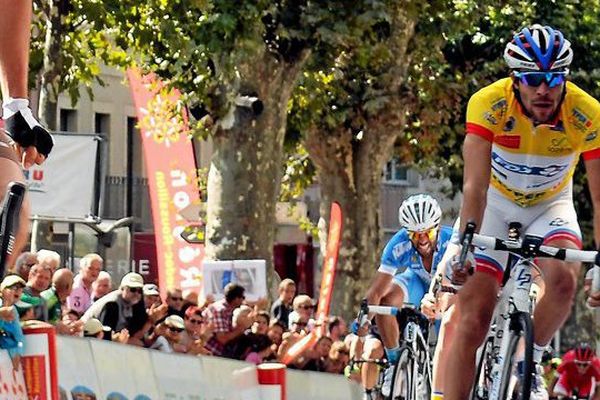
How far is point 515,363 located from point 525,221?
90 cm

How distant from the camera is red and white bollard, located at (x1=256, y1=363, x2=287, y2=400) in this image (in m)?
10.2

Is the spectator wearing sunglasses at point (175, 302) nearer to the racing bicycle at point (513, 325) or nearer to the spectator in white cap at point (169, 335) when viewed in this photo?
the spectator in white cap at point (169, 335)

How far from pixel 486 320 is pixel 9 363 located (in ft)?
→ 16.6

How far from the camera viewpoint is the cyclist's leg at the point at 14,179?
4.31 m

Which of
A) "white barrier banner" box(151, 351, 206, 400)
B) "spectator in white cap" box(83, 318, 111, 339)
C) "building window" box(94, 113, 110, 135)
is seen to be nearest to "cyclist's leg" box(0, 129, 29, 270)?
"white barrier banner" box(151, 351, 206, 400)

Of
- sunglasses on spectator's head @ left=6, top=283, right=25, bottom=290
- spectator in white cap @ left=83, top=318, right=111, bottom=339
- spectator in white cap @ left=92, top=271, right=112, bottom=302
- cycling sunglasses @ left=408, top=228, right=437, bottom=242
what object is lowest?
spectator in white cap @ left=83, top=318, right=111, bottom=339

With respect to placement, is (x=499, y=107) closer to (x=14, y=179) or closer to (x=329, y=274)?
(x=14, y=179)

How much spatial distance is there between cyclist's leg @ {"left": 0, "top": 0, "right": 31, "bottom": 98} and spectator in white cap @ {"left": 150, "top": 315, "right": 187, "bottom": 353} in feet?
34.3

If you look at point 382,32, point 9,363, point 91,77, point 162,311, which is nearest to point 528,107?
point 9,363

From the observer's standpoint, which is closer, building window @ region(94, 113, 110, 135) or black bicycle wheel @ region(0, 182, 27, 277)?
black bicycle wheel @ region(0, 182, 27, 277)

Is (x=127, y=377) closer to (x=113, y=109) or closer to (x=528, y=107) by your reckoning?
(x=528, y=107)

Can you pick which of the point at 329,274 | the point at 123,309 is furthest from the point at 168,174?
the point at 123,309

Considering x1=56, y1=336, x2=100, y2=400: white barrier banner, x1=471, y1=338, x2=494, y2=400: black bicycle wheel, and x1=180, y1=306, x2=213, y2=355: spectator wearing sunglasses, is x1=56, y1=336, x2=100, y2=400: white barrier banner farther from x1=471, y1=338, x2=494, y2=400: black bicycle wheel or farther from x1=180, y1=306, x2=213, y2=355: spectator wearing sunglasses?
x1=180, y1=306, x2=213, y2=355: spectator wearing sunglasses

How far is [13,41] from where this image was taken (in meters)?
4.70
